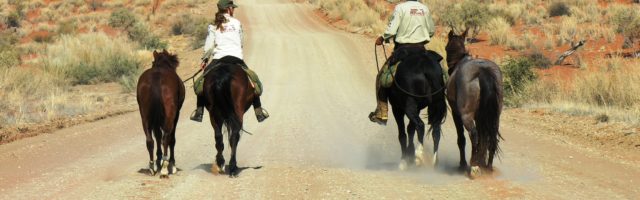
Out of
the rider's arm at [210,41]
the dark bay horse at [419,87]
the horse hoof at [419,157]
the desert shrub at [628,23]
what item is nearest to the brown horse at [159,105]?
the rider's arm at [210,41]

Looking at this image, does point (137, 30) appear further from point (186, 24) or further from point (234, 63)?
point (234, 63)

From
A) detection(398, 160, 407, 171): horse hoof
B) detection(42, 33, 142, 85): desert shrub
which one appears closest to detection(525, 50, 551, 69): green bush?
detection(42, 33, 142, 85): desert shrub

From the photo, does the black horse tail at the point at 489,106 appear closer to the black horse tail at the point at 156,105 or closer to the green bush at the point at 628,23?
the black horse tail at the point at 156,105

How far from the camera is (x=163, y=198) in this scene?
787 centimetres

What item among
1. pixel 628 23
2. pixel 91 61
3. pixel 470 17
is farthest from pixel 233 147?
pixel 470 17

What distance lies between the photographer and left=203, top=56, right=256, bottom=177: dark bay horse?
9070mm

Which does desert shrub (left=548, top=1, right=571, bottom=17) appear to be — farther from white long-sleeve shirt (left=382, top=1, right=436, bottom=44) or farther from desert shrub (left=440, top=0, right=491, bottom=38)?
white long-sleeve shirt (left=382, top=1, right=436, bottom=44)

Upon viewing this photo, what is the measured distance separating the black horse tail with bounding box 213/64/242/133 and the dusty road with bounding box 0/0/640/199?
0.72 metres

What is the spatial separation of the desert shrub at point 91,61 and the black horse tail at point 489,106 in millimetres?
19380

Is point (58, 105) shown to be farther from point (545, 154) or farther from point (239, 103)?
point (545, 154)

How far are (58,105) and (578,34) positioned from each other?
23.8 metres

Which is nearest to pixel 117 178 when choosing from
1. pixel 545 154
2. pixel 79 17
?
pixel 545 154

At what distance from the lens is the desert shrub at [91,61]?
27.2m

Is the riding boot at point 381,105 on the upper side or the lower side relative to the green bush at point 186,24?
upper
